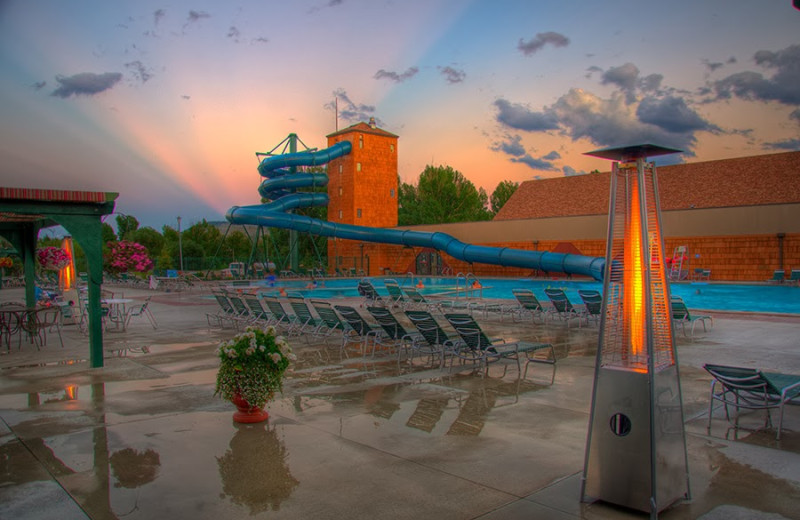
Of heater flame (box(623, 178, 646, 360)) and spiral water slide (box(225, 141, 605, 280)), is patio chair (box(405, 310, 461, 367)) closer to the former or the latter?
heater flame (box(623, 178, 646, 360))

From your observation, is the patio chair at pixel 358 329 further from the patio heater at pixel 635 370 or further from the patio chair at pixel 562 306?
the patio heater at pixel 635 370

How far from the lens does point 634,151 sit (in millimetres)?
4207

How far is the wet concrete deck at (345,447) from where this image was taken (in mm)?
4113

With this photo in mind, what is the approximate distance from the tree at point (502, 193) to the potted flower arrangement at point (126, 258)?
63447 mm

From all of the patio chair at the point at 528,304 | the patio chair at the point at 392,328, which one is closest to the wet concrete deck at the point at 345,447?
the patio chair at the point at 392,328

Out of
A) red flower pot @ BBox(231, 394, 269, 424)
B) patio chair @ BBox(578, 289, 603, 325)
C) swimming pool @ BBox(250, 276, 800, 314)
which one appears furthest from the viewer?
swimming pool @ BBox(250, 276, 800, 314)

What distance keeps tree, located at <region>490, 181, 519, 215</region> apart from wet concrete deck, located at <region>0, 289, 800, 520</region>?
6493 centimetres

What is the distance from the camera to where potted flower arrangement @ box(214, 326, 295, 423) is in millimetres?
5902

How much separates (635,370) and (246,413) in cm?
377

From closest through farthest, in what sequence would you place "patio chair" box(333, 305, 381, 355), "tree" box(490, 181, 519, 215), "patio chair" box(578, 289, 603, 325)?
"patio chair" box(333, 305, 381, 355), "patio chair" box(578, 289, 603, 325), "tree" box(490, 181, 519, 215)

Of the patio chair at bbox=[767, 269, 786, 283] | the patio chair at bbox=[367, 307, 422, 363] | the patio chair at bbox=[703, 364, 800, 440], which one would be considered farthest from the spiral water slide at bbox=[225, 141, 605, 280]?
the patio chair at bbox=[703, 364, 800, 440]

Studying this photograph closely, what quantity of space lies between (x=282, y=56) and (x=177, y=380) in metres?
17.3

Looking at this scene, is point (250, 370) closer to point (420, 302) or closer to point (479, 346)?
point (479, 346)

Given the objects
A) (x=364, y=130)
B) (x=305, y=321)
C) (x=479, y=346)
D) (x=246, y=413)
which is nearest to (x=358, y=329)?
(x=305, y=321)
